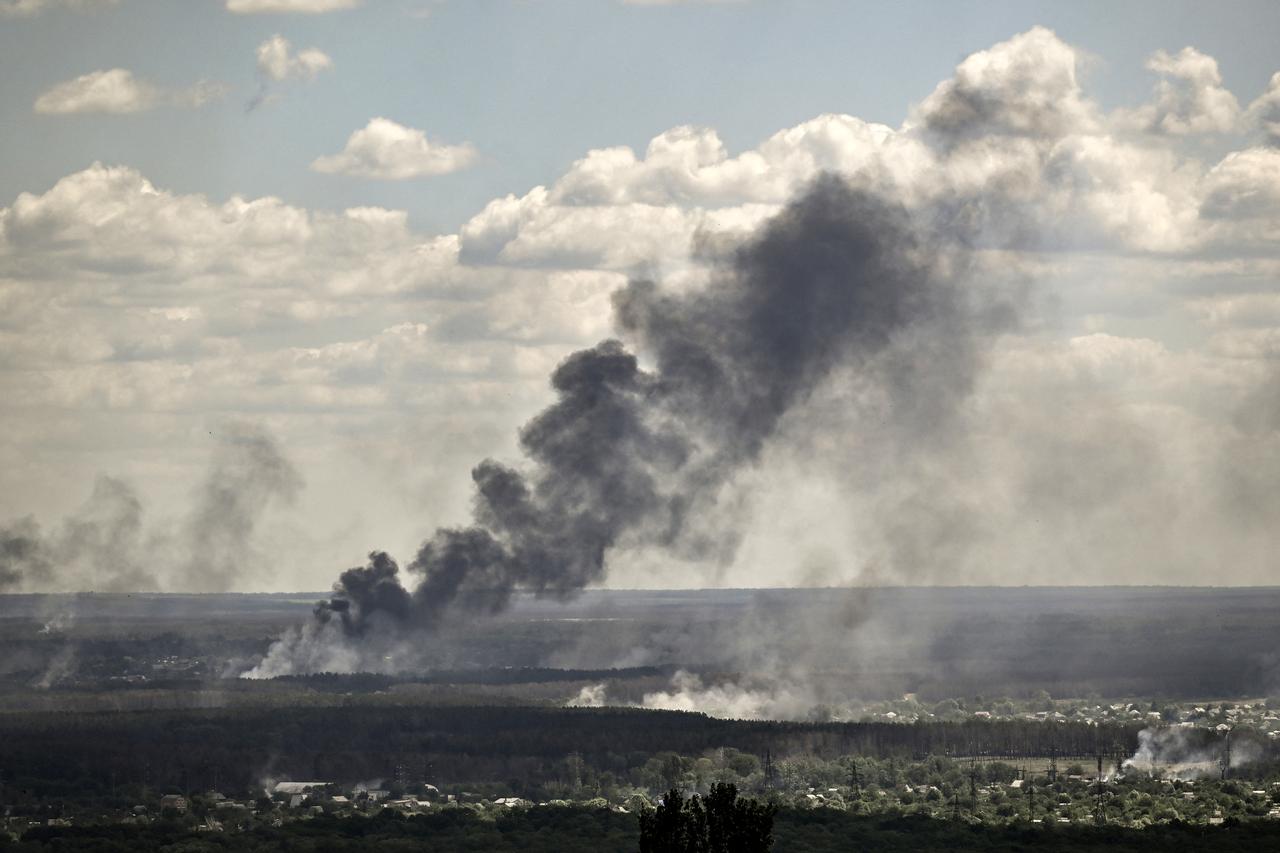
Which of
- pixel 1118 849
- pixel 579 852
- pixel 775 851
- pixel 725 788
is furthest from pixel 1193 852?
pixel 725 788

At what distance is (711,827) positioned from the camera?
139m

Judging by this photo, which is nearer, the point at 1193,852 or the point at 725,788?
the point at 725,788

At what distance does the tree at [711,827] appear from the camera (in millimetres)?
135750

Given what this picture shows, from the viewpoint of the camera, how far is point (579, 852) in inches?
7795

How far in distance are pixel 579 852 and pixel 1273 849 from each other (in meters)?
56.2

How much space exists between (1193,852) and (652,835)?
77.2 meters

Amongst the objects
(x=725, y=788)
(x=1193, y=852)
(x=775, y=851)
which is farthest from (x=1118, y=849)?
(x=725, y=788)

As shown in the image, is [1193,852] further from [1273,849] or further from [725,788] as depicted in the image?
[725,788]

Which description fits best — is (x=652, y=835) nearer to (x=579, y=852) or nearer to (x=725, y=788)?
(x=725, y=788)

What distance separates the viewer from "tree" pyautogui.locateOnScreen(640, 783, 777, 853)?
445ft

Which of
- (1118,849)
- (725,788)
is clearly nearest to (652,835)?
(725,788)

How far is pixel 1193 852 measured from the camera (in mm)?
198000

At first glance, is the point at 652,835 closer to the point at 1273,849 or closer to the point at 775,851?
the point at 775,851

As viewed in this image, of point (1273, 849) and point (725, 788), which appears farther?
point (1273, 849)
